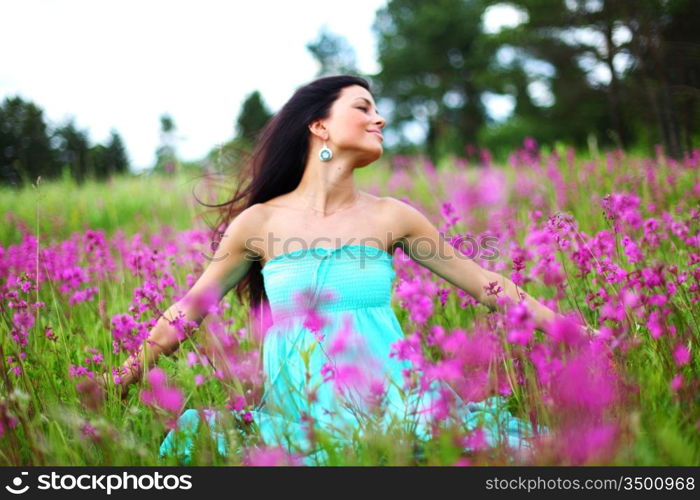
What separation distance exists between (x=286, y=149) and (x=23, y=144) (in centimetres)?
677

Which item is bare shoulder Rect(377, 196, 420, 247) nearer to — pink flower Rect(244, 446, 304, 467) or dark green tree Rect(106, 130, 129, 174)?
pink flower Rect(244, 446, 304, 467)

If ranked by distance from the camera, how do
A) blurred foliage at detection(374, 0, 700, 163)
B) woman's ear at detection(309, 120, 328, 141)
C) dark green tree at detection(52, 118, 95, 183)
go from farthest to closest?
dark green tree at detection(52, 118, 95, 183) < blurred foliage at detection(374, 0, 700, 163) < woman's ear at detection(309, 120, 328, 141)

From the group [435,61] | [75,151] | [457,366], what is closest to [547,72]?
[435,61]

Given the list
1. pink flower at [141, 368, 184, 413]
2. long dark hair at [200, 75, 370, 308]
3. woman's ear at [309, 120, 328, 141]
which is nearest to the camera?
pink flower at [141, 368, 184, 413]

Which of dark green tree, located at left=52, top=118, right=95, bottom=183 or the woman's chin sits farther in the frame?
dark green tree, located at left=52, top=118, right=95, bottom=183

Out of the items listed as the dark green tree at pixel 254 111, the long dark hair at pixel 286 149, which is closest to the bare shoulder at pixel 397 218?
the long dark hair at pixel 286 149

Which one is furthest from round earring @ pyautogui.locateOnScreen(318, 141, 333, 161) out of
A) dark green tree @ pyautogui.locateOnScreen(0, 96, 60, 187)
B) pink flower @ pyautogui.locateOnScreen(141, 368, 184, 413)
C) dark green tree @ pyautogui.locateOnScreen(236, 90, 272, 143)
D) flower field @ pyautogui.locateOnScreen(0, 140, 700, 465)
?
dark green tree @ pyautogui.locateOnScreen(236, 90, 272, 143)

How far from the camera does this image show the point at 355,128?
8.95ft

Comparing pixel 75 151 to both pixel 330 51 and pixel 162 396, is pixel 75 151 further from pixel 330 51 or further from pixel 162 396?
pixel 330 51

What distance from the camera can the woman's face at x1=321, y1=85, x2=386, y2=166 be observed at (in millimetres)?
2713

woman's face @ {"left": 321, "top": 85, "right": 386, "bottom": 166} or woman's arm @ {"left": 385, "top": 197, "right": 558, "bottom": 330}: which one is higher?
woman's face @ {"left": 321, "top": 85, "right": 386, "bottom": 166}
